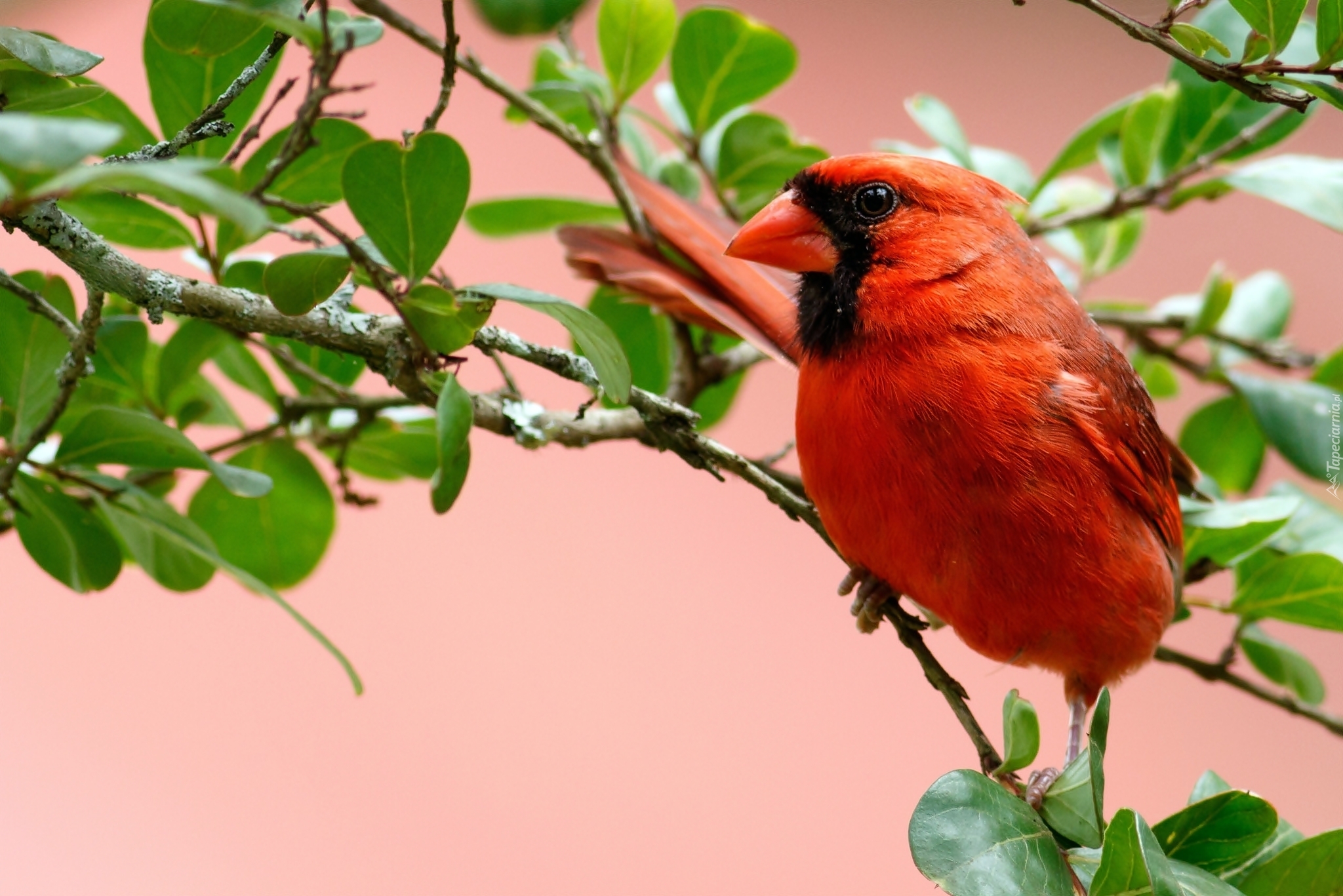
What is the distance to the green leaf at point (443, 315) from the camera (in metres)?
0.91

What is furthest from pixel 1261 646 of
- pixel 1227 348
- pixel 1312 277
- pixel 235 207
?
pixel 1312 277

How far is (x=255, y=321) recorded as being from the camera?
0.94m

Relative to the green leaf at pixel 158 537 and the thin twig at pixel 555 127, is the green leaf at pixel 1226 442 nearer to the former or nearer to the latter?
the thin twig at pixel 555 127

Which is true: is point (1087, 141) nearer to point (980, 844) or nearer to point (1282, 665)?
point (1282, 665)

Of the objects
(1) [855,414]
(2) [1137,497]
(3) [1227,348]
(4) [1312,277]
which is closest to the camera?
(1) [855,414]

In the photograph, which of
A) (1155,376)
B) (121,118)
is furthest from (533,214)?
(1155,376)

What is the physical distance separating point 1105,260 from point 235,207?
1776mm

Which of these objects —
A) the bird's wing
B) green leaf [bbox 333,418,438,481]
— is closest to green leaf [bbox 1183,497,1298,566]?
the bird's wing

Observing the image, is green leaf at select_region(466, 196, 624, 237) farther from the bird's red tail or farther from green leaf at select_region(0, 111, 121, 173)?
green leaf at select_region(0, 111, 121, 173)

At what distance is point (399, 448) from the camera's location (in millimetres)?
1376

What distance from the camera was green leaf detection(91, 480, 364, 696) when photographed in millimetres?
999

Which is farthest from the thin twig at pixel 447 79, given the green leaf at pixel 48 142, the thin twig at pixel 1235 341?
the thin twig at pixel 1235 341

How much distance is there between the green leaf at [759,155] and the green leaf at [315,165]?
625mm

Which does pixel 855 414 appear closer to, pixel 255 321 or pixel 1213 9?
pixel 255 321
